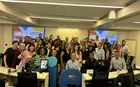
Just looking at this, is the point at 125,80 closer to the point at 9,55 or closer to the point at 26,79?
the point at 26,79

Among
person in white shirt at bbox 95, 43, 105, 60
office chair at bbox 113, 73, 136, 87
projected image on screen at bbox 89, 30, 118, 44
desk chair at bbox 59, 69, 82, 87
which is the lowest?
desk chair at bbox 59, 69, 82, 87

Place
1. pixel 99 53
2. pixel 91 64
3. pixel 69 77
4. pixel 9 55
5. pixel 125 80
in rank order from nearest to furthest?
pixel 125 80 → pixel 69 77 → pixel 9 55 → pixel 91 64 → pixel 99 53

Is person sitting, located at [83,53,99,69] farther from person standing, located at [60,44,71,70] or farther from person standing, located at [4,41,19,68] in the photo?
person standing, located at [4,41,19,68]

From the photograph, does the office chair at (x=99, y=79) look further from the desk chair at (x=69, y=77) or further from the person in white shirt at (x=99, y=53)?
the person in white shirt at (x=99, y=53)

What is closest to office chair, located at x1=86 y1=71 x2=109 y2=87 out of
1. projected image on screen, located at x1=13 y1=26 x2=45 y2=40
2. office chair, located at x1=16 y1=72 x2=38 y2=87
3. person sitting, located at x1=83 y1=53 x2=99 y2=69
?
office chair, located at x1=16 y1=72 x2=38 y2=87

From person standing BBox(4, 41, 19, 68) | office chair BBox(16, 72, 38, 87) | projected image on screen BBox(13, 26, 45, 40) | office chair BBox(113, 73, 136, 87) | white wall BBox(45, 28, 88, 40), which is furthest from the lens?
white wall BBox(45, 28, 88, 40)

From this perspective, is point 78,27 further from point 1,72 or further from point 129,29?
point 1,72

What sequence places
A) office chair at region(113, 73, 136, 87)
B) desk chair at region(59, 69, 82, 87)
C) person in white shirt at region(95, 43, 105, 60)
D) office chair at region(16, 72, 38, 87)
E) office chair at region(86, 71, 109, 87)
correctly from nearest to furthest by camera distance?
office chair at region(113, 73, 136, 87) < office chair at region(16, 72, 38, 87) < office chair at region(86, 71, 109, 87) < desk chair at region(59, 69, 82, 87) < person in white shirt at region(95, 43, 105, 60)

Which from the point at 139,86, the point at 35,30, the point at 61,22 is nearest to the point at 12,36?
the point at 35,30

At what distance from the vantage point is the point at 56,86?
5.80 metres

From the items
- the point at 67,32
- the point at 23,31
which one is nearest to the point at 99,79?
the point at 67,32

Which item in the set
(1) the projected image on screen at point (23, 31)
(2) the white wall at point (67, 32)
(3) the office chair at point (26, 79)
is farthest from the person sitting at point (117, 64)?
(1) the projected image on screen at point (23, 31)

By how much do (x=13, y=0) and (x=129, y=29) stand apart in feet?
28.0

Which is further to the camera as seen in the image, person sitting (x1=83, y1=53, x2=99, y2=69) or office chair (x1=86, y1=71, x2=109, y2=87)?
person sitting (x1=83, y1=53, x2=99, y2=69)
